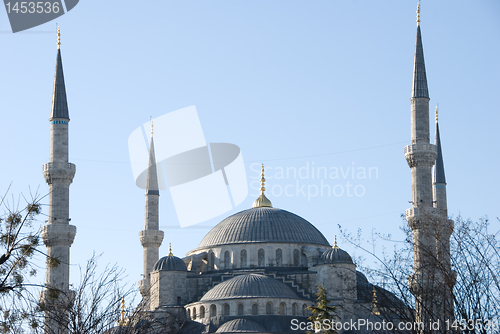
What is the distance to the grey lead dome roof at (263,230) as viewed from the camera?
59344 mm

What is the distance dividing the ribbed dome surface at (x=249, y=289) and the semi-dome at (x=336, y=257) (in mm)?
2774

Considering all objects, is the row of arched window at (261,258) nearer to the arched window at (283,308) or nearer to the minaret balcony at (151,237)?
the minaret balcony at (151,237)

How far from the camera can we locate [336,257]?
175 feet

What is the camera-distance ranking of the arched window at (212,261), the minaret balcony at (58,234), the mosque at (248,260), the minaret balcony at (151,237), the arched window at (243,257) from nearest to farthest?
the mosque at (248,260)
the minaret balcony at (58,234)
the arched window at (243,257)
the minaret balcony at (151,237)
the arched window at (212,261)

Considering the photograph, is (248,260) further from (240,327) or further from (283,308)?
(240,327)

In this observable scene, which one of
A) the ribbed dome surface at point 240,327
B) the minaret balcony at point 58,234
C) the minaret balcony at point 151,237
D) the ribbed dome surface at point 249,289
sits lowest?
the ribbed dome surface at point 240,327

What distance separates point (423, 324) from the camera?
23703 mm

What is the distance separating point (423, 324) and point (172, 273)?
32867 mm

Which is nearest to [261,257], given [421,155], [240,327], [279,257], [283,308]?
[279,257]

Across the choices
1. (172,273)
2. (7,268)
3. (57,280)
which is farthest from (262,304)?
(7,268)

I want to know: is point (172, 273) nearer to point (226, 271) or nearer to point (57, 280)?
point (226, 271)

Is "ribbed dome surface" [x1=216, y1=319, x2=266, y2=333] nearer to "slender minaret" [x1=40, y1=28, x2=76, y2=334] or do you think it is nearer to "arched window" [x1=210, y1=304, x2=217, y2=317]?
"arched window" [x1=210, y1=304, x2=217, y2=317]

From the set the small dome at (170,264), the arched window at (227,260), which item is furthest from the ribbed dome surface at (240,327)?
the arched window at (227,260)

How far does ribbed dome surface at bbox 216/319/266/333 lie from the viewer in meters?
48.2
